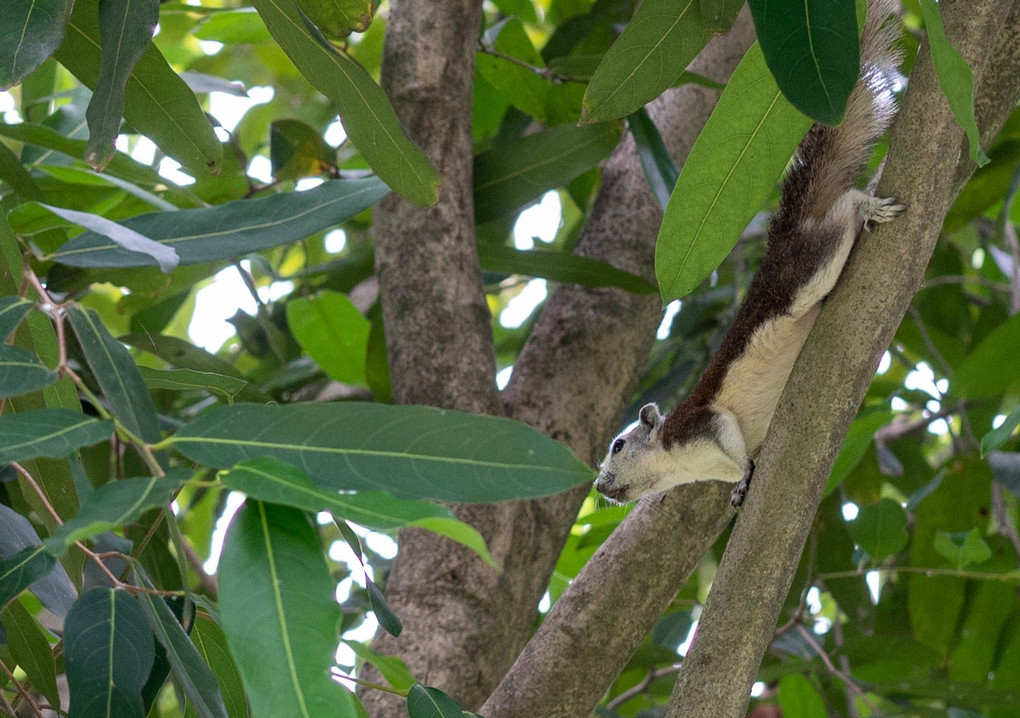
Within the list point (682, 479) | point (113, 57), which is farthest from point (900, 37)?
point (113, 57)

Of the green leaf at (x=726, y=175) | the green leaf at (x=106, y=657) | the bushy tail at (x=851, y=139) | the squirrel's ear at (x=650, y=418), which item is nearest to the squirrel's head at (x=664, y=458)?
the squirrel's ear at (x=650, y=418)

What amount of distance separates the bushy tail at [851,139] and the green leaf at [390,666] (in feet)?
3.64

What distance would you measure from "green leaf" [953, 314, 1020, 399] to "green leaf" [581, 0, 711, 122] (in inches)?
51.8

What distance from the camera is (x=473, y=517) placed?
1978 mm

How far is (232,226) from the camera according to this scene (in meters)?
1.47

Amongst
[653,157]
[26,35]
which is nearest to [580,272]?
[653,157]

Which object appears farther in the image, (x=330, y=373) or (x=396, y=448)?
(x=330, y=373)

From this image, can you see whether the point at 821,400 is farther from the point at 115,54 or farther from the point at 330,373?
the point at 330,373

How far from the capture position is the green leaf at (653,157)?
1.92 meters

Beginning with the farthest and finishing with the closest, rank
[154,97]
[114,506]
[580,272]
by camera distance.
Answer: [580,272], [154,97], [114,506]

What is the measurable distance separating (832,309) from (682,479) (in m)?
0.85

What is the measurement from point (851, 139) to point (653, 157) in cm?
37

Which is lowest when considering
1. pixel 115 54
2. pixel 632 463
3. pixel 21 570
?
pixel 632 463

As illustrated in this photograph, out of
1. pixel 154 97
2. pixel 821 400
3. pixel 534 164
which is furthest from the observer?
pixel 534 164
